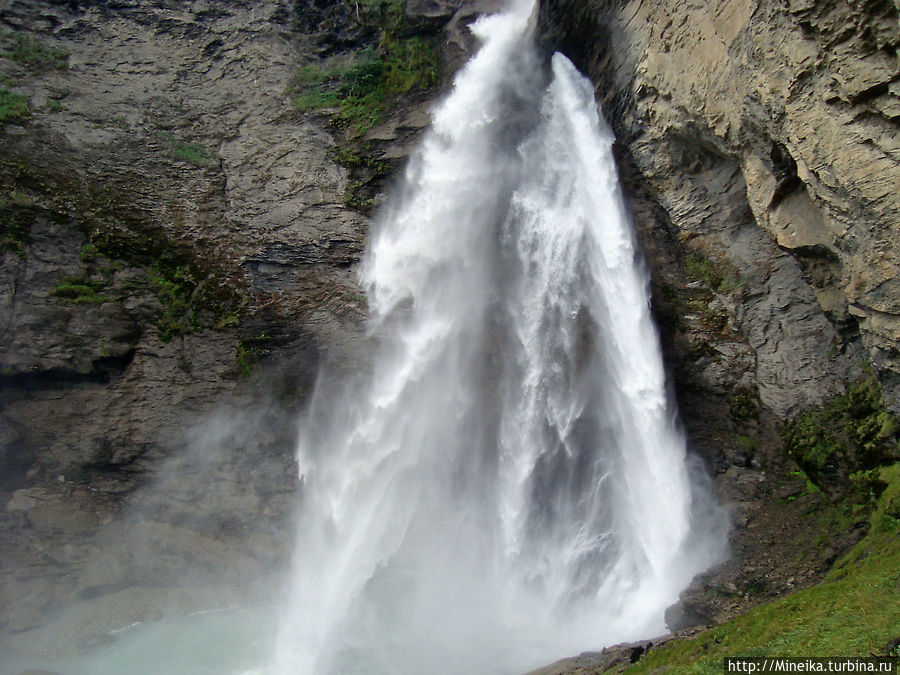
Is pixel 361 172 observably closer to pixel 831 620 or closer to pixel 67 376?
pixel 67 376

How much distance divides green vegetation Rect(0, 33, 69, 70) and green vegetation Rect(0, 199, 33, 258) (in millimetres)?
4989

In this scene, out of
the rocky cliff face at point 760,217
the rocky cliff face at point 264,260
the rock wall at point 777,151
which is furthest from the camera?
the rocky cliff face at point 264,260

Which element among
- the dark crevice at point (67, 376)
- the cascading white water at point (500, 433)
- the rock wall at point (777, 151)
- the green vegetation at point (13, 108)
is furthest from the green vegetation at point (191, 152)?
the rock wall at point (777, 151)

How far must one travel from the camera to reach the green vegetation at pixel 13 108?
15031mm

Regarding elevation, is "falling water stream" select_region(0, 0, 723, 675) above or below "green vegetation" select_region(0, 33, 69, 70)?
below

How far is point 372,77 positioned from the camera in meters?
17.3

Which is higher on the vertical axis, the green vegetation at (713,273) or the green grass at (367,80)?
the green grass at (367,80)

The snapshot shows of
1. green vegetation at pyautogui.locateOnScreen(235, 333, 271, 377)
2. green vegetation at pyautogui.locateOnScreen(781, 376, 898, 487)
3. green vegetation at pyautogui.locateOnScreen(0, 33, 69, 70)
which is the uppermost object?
green vegetation at pyautogui.locateOnScreen(0, 33, 69, 70)

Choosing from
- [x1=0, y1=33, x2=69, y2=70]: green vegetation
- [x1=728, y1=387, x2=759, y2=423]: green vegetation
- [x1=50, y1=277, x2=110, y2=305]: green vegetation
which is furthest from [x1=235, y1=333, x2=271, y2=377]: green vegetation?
[x1=728, y1=387, x2=759, y2=423]: green vegetation

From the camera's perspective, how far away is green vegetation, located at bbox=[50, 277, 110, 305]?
13766 mm

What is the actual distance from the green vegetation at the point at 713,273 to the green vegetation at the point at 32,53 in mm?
17002

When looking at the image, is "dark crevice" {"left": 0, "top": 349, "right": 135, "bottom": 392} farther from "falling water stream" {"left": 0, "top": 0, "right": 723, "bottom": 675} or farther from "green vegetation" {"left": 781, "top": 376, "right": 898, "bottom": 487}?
"green vegetation" {"left": 781, "top": 376, "right": 898, "bottom": 487}

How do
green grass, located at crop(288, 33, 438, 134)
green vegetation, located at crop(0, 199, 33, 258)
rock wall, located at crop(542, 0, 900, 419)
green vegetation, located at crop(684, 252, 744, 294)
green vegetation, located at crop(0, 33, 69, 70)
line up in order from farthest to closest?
green grass, located at crop(288, 33, 438, 134), green vegetation, located at crop(0, 33, 69, 70), green vegetation, located at crop(0, 199, 33, 258), green vegetation, located at crop(684, 252, 744, 294), rock wall, located at crop(542, 0, 900, 419)

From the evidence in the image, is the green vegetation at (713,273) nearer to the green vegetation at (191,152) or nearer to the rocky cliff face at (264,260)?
A: the rocky cliff face at (264,260)
